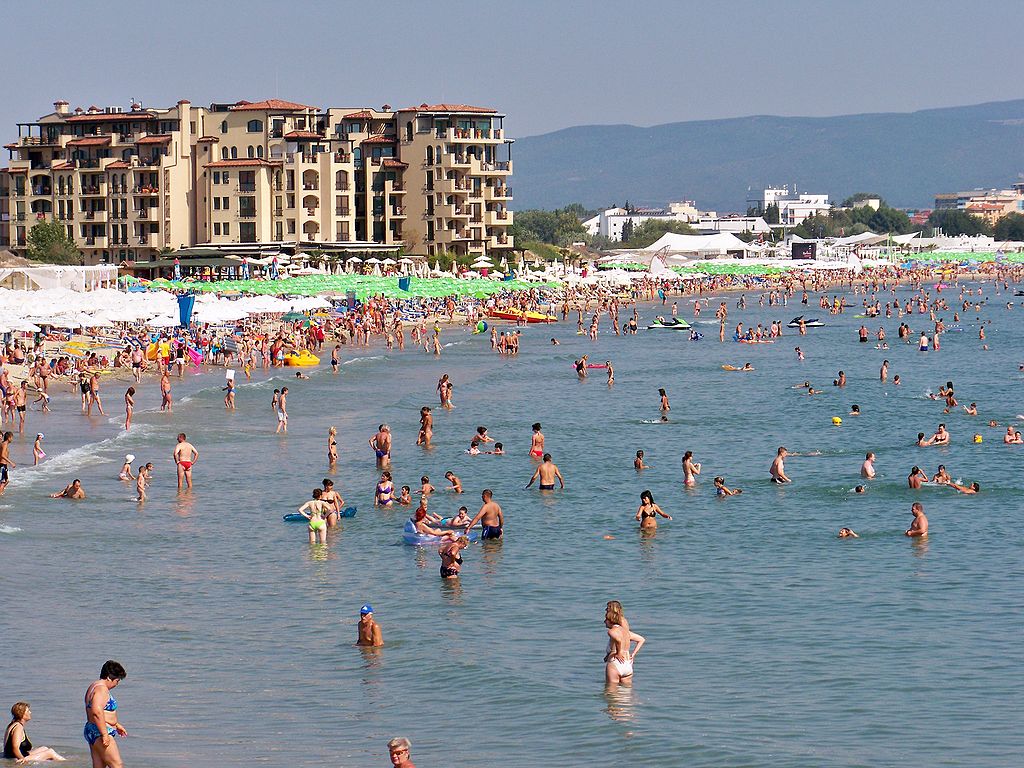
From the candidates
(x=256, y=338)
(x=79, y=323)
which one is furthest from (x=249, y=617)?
(x=256, y=338)

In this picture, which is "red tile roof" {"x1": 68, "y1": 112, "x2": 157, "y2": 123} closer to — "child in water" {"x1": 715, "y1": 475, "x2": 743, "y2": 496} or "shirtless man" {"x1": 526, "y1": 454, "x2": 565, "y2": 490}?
"shirtless man" {"x1": 526, "y1": 454, "x2": 565, "y2": 490}

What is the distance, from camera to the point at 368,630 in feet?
55.7

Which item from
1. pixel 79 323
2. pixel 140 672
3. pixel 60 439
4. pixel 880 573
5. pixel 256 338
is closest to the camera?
pixel 140 672

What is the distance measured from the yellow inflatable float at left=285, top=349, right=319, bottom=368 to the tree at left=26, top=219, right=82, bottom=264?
127ft

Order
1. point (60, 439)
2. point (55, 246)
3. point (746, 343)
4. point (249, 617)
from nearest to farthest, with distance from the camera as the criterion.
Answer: point (249, 617) < point (60, 439) < point (746, 343) < point (55, 246)

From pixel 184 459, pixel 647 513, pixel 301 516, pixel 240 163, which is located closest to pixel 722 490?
pixel 647 513

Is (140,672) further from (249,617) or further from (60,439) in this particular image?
(60,439)

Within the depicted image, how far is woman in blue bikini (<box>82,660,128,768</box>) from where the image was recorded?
11836 mm

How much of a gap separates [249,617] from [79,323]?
32705 mm

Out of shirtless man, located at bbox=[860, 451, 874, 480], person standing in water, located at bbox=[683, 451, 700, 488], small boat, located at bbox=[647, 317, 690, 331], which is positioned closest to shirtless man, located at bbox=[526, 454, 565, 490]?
person standing in water, located at bbox=[683, 451, 700, 488]

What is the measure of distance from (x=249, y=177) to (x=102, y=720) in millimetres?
85177

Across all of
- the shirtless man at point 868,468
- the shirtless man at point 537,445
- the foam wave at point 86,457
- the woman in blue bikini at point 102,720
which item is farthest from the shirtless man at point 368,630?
the shirtless man at point 537,445

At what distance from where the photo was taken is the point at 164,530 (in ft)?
78.1

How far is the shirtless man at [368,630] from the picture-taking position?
16953 millimetres
